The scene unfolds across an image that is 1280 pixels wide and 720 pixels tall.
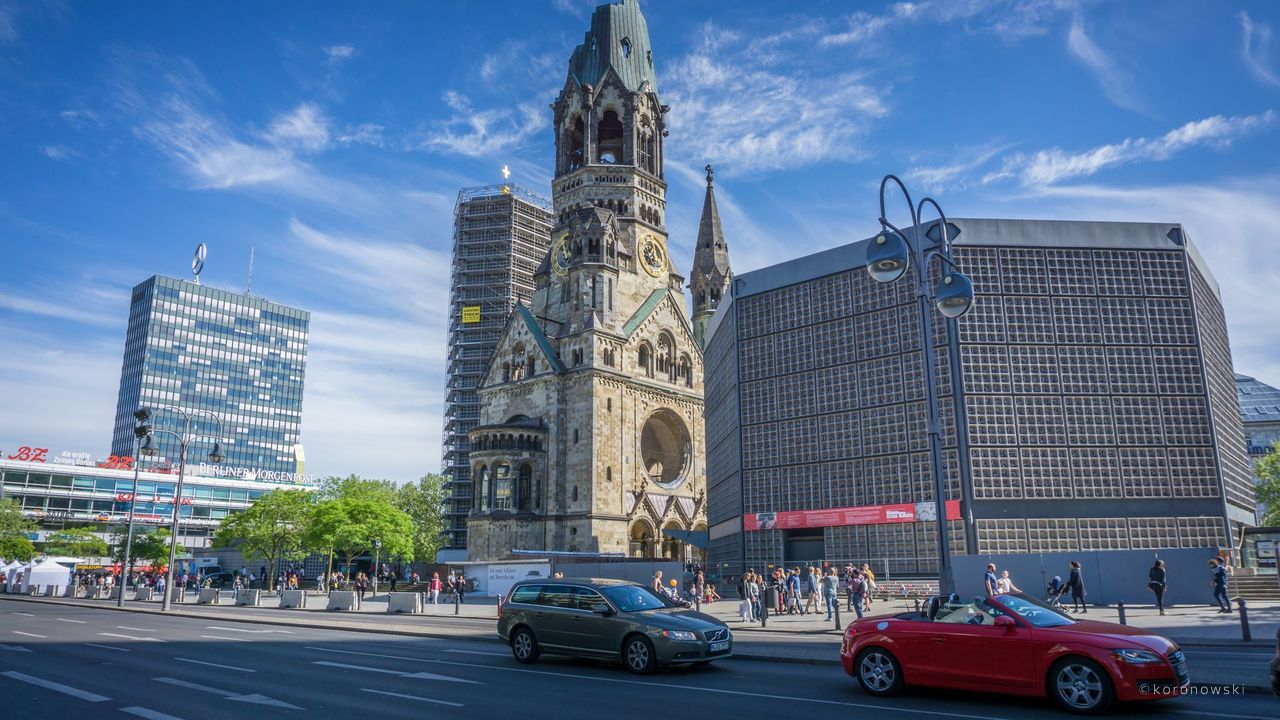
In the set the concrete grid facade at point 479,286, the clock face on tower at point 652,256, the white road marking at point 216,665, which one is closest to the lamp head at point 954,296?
the white road marking at point 216,665

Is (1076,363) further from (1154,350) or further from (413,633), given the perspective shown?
(413,633)

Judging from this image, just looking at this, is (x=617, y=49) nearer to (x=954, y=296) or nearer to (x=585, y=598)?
(x=954, y=296)

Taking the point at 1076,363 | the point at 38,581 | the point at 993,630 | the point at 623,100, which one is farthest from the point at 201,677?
the point at 623,100

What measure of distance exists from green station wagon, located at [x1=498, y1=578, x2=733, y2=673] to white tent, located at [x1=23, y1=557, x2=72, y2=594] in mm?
47709

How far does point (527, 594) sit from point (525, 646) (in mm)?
937

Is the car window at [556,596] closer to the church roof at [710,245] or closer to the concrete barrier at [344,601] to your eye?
the concrete barrier at [344,601]

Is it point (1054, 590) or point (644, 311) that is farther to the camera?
point (644, 311)

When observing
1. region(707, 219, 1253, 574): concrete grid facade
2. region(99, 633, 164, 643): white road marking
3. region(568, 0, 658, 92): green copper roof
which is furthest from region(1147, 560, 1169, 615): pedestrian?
region(568, 0, 658, 92): green copper roof

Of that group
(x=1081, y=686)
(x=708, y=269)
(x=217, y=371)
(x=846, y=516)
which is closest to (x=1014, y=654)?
(x=1081, y=686)

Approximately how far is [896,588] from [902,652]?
85.2ft

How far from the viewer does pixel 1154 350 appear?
36.8 m

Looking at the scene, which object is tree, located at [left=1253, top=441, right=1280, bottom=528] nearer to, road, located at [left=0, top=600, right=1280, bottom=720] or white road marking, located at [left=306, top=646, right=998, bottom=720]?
road, located at [left=0, top=600, right=1280, bottom=720]

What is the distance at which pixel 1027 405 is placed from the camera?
3603cm

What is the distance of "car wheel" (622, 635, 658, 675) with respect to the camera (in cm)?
1336
